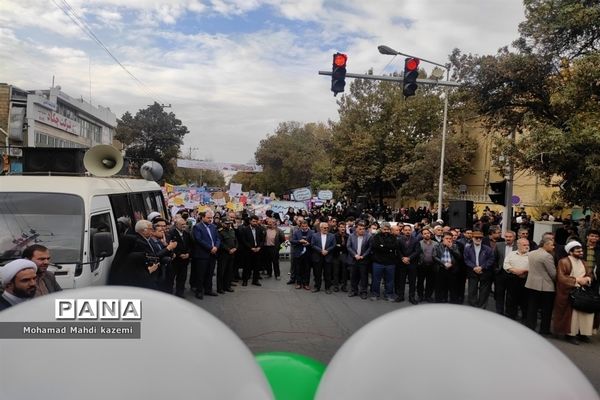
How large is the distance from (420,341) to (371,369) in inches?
5.6

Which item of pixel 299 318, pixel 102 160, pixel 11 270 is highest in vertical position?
pixel 102 160

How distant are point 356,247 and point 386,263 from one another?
67 cm

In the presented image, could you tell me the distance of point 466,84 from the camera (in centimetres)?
1219

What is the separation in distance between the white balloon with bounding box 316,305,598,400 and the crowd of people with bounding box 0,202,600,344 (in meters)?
4.92

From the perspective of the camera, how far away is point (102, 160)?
8.02m

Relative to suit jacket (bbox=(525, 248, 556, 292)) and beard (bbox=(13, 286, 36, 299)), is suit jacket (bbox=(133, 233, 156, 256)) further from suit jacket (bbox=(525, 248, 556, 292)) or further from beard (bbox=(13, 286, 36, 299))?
suit jacket (bbox=(525, 248, 556, 292))

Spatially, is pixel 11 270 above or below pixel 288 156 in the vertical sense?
below

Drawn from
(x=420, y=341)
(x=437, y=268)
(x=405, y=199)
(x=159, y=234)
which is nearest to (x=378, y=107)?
(x=405, y=199)

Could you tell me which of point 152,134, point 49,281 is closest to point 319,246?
point 49,281

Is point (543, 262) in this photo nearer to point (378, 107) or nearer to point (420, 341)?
point (420, 341)

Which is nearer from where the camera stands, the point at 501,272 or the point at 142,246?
the point at 142,246

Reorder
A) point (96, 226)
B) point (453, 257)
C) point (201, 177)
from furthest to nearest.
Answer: point (201, 177), point (453, 257), point (96, 226)

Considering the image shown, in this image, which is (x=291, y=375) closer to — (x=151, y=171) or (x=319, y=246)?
(x=319, y=246)

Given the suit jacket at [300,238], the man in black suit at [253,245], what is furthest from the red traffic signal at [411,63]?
the man in black suit at [253,245]
